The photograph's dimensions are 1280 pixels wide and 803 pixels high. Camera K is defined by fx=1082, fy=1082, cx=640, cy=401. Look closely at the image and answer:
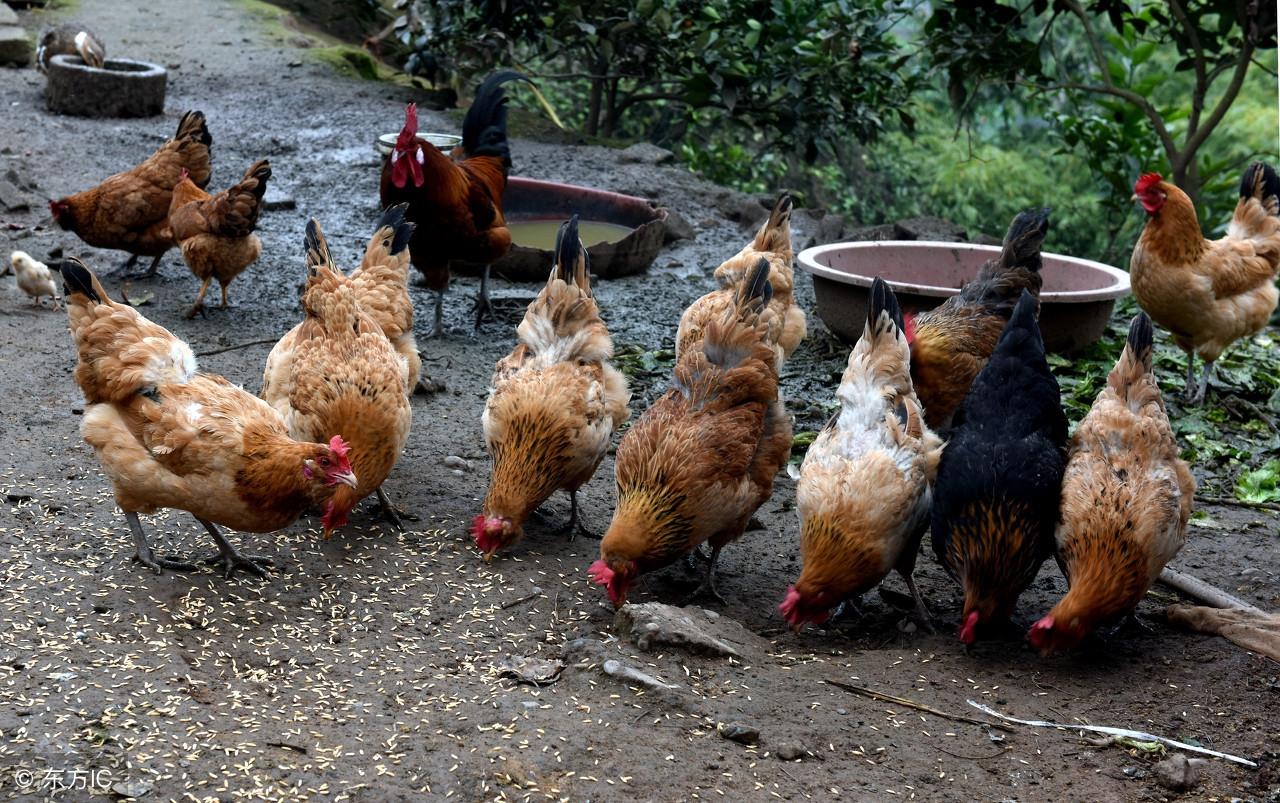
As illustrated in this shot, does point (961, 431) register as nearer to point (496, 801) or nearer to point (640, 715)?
point (640, 715)

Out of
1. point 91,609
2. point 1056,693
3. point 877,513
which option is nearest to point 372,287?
point 91,609

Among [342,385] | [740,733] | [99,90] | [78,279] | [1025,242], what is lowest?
[740,733]

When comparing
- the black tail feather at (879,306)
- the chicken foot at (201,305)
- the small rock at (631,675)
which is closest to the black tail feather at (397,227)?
the chicken foot at (201,305)

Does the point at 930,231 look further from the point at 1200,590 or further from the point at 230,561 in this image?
the point at 230,561

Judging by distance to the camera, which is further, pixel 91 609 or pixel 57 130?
pixel 57 130

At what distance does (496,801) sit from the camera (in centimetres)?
298

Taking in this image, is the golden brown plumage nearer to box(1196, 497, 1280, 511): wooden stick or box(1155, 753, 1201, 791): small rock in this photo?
box(1155, 753, 1201, 791): small rock

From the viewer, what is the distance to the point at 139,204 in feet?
24.7

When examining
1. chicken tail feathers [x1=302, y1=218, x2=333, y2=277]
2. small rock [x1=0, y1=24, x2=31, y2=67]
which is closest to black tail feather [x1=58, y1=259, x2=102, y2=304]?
chicken tail feathers [x1=302, y1=218, x2=333, y2=277]

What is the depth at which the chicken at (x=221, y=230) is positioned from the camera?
707 centimetres

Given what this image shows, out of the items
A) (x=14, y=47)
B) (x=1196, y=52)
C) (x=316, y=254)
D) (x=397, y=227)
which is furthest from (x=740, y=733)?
(x=14, y=47)

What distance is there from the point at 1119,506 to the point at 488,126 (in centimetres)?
552

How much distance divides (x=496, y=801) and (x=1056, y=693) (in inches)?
78.1

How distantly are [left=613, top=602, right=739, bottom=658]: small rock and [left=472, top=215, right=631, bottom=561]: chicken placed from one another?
78 cm
